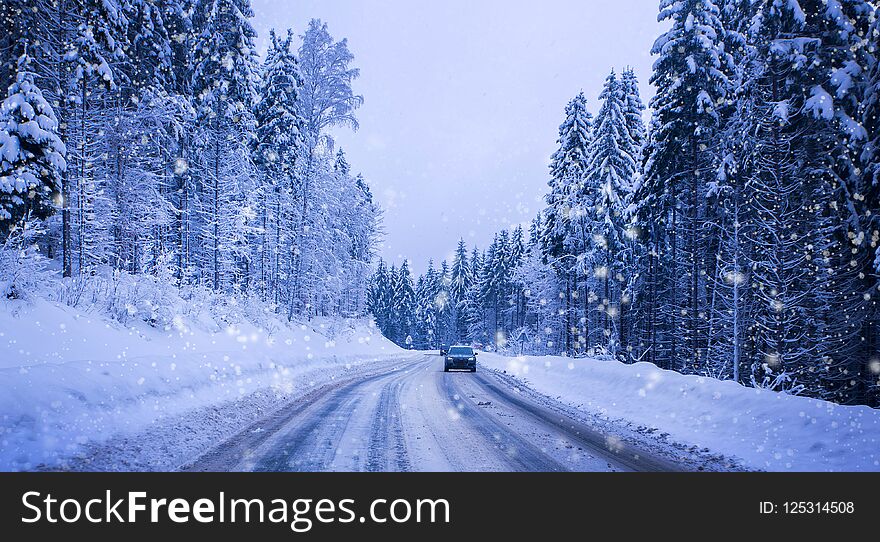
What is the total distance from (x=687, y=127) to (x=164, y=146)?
73.1ft

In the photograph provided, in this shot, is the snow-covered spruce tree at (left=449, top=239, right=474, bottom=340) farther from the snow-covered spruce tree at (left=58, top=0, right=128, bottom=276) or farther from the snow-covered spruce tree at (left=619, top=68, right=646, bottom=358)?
the snow-covered spruce tree at (left=58, top=0, right=128, bottom=276)

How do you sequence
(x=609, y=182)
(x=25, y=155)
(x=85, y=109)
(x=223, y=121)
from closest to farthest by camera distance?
(x=25, y=155), (x=85, y=109), (x=223, y=121), (x=609, y=182)

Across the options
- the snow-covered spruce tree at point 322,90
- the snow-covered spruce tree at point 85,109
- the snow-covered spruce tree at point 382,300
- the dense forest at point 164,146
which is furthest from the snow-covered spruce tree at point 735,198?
the snow-covered spruce tree at point 382,300

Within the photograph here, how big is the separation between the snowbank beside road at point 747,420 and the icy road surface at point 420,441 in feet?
4.04

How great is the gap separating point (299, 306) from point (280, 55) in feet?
60.9

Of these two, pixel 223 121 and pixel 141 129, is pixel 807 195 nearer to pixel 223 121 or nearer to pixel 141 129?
pixel 141 129

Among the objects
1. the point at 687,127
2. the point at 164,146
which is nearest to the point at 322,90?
the point at 164,146

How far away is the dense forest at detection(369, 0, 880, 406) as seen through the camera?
497 inches

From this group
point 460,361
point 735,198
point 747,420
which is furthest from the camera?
point 460,361

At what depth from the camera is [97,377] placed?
7.10m

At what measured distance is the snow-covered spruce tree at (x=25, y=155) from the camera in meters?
10.0

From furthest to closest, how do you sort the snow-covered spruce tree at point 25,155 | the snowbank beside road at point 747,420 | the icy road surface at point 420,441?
the snow-covered spruce tree at point 25,155, the snowbank beside road at point 747,420, the icy road surface at point 420,441

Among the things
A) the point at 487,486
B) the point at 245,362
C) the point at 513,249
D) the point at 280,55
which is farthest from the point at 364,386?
the point at 513,249

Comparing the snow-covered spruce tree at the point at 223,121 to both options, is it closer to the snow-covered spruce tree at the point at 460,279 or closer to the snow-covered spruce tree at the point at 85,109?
the snow-covered spruce tree at the point at 85,109
